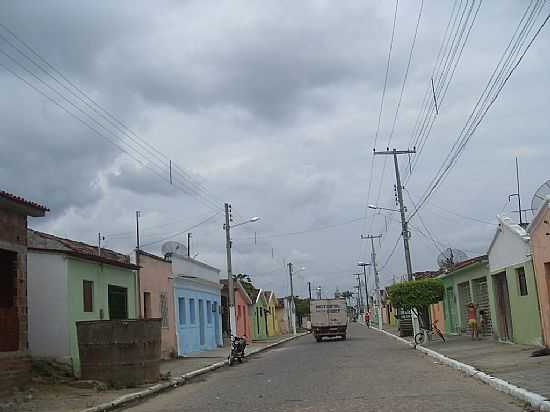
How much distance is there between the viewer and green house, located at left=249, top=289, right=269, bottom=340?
60094 mm

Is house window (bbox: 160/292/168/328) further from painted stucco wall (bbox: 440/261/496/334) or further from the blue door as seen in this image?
painted stucco wall (bbox: 440/261/496/334)

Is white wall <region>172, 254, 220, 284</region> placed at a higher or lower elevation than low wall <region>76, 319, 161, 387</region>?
higher

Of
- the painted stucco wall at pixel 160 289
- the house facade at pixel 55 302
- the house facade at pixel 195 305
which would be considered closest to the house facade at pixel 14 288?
the house facade at pixel 55 302

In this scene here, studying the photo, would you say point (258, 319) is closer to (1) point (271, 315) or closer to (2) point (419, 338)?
(1) point (271, 315)

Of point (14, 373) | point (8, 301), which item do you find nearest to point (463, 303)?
point (8, 301)

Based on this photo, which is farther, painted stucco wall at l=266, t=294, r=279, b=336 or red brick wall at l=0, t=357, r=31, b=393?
painted stucco wall at l=266, t=294, r=279, b=336

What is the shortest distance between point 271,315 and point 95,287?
5440 cm

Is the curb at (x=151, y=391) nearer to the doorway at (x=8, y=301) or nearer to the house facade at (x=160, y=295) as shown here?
the doorway at (x=8, y=301)

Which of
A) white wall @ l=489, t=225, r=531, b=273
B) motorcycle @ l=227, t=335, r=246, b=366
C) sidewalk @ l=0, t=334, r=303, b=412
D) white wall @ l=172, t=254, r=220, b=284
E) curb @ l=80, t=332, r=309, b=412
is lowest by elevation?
curb @ l=80, t=332, r=309, b=412

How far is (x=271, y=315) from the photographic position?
7544 cm

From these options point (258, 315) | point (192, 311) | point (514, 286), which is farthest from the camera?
point (258, 315)

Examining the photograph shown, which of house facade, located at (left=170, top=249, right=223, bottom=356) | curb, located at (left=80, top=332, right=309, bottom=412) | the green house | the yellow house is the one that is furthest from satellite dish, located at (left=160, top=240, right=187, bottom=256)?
the yellow house

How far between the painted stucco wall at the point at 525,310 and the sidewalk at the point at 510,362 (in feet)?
1.47

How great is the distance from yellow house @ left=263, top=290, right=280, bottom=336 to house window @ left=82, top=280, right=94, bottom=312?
5037cm
